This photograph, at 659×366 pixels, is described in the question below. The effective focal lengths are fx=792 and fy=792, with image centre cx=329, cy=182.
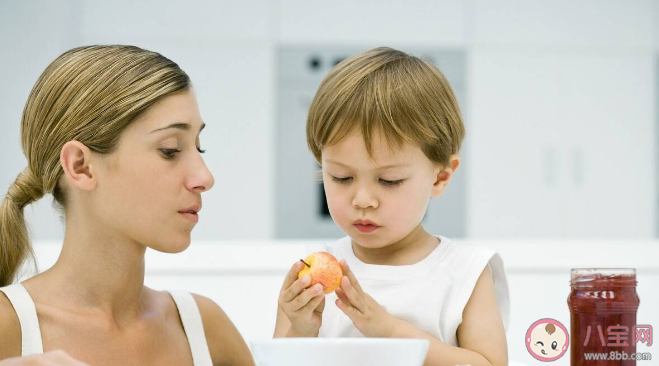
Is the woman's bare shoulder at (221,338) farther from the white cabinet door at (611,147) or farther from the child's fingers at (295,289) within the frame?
the white cabinet door at (611,147)

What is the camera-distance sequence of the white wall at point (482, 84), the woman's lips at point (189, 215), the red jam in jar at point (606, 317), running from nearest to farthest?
the red jam in jar at point (606, 317) → the woman's lips at point (189, 215) → the white wall at point (482, 84)

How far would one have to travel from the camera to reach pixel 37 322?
105 centimetres

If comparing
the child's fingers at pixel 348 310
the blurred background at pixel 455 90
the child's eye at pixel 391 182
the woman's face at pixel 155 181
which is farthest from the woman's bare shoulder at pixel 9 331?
the blurred background at pixel 455 90

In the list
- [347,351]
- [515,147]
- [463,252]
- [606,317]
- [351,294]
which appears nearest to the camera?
[347,351]

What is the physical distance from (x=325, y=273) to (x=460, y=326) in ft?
0.85

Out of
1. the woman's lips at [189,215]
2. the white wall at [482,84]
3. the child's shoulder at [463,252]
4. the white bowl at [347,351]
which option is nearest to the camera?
the white bowl at [347,351]

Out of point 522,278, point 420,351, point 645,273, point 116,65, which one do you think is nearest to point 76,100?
point 116,65

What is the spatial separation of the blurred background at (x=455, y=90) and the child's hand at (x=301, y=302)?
3270 millimetres

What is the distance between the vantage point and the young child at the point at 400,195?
1118mm

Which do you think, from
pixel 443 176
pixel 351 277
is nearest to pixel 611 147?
pixel 443 176

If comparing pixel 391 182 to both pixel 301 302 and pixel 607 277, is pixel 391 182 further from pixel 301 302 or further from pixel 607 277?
pixel 607 277

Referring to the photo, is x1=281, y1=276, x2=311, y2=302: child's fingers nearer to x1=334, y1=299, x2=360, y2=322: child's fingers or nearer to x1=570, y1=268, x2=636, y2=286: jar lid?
x1=334, y1=299, x2=360, y2=322: child's fingers

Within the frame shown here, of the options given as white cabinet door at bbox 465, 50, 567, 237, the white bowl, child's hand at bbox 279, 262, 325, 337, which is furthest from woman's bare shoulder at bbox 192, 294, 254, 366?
A: white cabinet door at bbox 465, 50, 567, 237

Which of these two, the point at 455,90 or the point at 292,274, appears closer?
the point at 292,274
